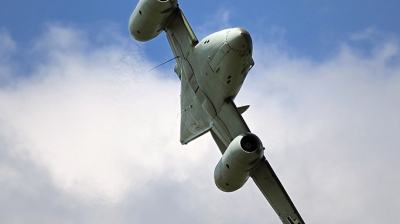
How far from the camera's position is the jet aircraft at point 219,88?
2550 cm

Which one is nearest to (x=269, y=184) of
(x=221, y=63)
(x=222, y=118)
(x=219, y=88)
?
(x=222, y=118)

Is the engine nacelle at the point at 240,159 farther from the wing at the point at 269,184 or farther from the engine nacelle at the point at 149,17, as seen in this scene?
the engine nacelle at the point at 149,17

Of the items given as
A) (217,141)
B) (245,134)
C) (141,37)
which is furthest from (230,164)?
(141,37)

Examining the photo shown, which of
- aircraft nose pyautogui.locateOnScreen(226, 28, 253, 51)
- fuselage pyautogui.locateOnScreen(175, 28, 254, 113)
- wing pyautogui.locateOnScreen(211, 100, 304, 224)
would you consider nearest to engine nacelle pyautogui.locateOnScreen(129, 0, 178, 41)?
fuselage pyautogui.locateOnScreen(175, 28, 254, 113)

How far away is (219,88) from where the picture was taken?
27.0 m

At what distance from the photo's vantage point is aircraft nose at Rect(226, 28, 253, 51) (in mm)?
24594

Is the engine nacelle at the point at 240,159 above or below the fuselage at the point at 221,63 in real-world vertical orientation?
below

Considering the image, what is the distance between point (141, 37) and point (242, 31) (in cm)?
636

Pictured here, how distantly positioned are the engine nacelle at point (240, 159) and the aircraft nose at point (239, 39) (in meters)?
4.27

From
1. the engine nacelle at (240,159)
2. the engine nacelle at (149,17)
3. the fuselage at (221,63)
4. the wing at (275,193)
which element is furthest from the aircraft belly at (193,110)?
the wing at (275,193)

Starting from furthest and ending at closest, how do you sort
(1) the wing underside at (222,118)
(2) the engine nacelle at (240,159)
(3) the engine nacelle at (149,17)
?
(1) the wing underside at (222,118) < (3) the engine nacelle at (149,17) < (2) the engine nacelle at (240,159)

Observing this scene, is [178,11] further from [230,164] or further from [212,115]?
[230,164]

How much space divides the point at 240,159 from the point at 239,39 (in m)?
5.58

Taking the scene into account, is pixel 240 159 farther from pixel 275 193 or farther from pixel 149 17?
pixel 149 17
